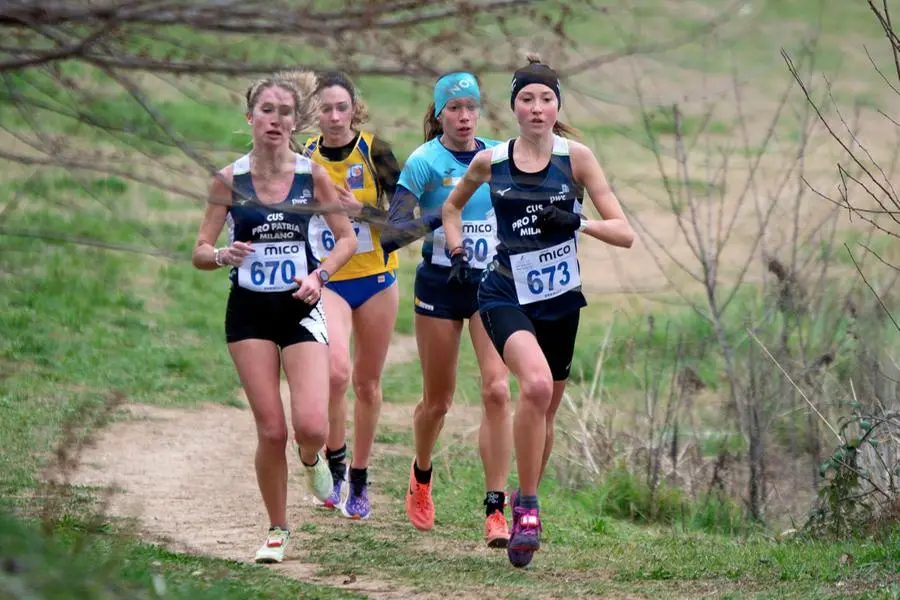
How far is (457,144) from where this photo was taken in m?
7.95

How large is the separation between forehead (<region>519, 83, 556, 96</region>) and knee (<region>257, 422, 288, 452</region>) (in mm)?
1915

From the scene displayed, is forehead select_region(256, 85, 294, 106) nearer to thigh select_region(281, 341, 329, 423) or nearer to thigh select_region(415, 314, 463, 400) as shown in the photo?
thigh select_region(281, 341, 329, 423)

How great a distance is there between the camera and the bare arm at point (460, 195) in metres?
7.26

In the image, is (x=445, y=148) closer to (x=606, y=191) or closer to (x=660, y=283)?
(x=606, y=191)

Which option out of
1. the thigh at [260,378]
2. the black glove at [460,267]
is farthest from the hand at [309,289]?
the black glove at [460,267]

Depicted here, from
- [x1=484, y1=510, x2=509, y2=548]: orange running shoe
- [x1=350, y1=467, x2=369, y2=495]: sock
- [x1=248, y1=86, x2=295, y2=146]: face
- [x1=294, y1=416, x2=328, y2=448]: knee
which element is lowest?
[x1=484, y1=510, x2=509, y2=548]: orange running shoe

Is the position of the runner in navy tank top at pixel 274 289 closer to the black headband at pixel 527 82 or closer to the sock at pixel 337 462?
the black headband at pixel 527 82

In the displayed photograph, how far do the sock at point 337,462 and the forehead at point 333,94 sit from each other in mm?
Result: 1958

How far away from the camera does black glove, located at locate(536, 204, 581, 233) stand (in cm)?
679

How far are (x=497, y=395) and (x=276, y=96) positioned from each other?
6.07ft

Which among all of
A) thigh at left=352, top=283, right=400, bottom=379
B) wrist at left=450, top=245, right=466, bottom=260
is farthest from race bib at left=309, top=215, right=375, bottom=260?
wrist at left=450, top=245, right=466, bottom=260

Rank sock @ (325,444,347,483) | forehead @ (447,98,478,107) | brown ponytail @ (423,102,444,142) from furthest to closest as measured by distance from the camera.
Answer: sock @ (325,444,347,483) < brown ponytail @ (423,102,444,142) < forehead @ (447,98,478,107)

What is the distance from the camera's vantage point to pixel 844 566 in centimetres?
688

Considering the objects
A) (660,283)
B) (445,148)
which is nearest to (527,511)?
(445,148)
